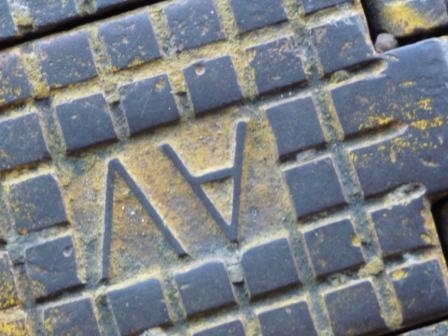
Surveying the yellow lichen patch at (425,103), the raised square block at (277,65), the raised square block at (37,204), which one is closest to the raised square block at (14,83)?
the raised square block at (37,204)

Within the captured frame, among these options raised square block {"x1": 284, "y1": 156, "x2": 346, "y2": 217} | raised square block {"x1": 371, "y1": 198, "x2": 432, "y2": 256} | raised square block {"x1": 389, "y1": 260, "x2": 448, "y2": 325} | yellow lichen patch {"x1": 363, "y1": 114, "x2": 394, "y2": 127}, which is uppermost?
yellow lichen patch {"x1": 363, "y1": 114, "x2": 394, "y2": 127}

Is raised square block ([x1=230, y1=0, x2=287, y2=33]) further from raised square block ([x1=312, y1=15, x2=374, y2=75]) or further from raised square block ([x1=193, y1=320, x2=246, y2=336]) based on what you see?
raised square block ([x1=193, y1=320, x2=246, y2=336])

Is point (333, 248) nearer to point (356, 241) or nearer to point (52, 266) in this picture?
point (356, 241)

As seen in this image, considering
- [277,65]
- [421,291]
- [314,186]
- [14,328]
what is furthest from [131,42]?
[421,291]

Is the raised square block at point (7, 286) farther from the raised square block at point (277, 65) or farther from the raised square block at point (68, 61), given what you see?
the raised square block at point (277, 65)

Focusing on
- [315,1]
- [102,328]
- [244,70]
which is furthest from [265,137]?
[102,328]

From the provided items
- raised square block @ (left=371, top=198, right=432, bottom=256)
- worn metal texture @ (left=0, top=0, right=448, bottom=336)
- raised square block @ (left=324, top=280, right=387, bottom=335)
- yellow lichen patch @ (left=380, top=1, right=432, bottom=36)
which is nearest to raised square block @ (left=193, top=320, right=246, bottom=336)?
worn metal texture @ (left=0, top=0, right=448, bottom=336)

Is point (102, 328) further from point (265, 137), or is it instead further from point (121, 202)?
point (265, 137)
